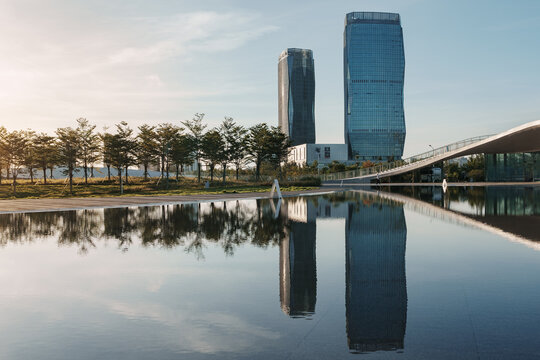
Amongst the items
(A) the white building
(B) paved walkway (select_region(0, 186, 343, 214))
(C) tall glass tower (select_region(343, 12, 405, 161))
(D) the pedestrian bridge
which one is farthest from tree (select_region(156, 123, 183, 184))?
(C) tall glass tower (select_region(343, 12, 405, 161))

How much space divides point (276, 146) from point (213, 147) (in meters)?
9.55

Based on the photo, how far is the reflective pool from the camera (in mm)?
3904

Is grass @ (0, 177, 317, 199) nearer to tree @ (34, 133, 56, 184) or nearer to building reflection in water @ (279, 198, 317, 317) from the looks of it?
tree @ (34, 133, 56, 184)

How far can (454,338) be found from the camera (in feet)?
12.9

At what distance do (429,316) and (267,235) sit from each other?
282 inches

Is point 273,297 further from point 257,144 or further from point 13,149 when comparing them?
point 257,144

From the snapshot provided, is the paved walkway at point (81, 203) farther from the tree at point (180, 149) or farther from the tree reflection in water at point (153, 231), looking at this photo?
the tree at point (180, 149)

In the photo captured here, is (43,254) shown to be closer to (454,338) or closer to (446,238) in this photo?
(454,338)

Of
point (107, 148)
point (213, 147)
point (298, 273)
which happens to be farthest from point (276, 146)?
point (298, 273)

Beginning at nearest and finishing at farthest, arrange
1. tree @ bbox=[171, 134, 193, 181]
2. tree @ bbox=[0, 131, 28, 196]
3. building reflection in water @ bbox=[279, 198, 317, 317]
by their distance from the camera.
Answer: building reflection in water @ bbox=[279, 198, 317, 317]
tree @ bbox=[0, 131, 28, 196]
tree @ bbox=[171, 134, 193, 181]

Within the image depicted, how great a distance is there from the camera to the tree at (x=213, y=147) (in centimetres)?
5553

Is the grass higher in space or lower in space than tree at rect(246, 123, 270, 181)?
lower

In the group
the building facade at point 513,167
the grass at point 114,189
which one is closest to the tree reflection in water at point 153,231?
the grass at point 114,189

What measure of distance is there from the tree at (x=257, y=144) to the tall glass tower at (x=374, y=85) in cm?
10975
